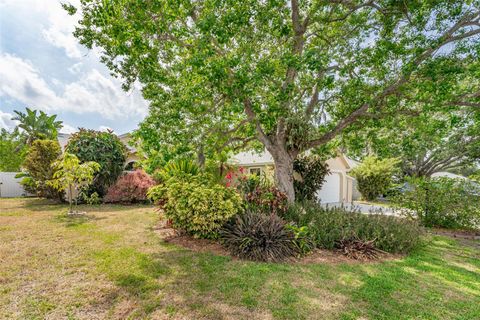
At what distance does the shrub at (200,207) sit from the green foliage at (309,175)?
7441 millimetres

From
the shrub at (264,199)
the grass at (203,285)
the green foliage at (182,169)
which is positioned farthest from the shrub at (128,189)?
the shrub at (264,199)

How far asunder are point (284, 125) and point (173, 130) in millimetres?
3870

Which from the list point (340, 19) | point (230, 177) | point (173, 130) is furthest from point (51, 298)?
point (340, 19)

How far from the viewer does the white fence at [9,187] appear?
60.3 ft

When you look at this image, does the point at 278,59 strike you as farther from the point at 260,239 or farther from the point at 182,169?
the point at 260,239

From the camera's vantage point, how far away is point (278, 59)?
698cm

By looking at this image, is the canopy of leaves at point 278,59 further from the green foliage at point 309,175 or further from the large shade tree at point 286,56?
the green foliage at point 309,175

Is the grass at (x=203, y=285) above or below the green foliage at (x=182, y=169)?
below

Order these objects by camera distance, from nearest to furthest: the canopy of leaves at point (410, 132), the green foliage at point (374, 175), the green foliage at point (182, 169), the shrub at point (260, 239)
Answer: the shrub at point (260, 239)
the canopy of leaves at point (410, 132)
the green foliage at point (182, 169)
the green foliage at point (374, 175)

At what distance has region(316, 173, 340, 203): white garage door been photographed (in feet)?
57.9

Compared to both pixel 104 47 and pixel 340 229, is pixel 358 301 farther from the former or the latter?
pixel 104 47

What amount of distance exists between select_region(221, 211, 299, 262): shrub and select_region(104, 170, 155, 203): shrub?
885 cm

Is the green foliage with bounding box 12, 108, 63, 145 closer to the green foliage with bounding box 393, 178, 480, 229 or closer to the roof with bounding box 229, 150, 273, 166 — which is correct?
the roof with bounding box 229, 150, 273, 166

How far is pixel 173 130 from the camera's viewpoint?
23.6 feet
